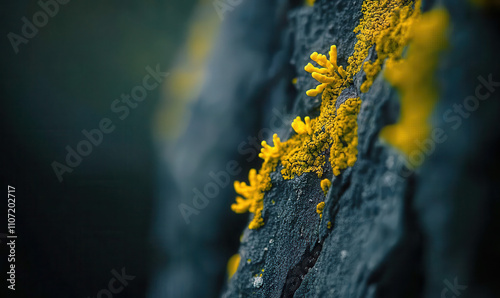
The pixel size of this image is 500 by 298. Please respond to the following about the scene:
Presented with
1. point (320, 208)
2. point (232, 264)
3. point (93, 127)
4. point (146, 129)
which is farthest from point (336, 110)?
point (93, 127)

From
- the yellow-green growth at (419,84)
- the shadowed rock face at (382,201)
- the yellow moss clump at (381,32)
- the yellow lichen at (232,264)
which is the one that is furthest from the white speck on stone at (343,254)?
the yellow lichen at (232,264)

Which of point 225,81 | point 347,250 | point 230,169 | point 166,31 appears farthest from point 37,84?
point 347,250

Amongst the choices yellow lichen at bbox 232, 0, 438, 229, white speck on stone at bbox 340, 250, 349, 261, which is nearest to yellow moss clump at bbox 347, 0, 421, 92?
yellow lichen at bbox 232, 0, 438, 229

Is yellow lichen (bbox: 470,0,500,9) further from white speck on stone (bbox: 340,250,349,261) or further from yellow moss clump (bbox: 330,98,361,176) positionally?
white speck on stone (bbox: 340,250,349,261)

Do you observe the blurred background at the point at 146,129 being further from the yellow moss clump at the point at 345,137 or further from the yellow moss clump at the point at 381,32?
the yellow moss clump at the point at 345,137

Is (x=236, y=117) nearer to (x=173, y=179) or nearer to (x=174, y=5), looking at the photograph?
(x=173, y=179)
